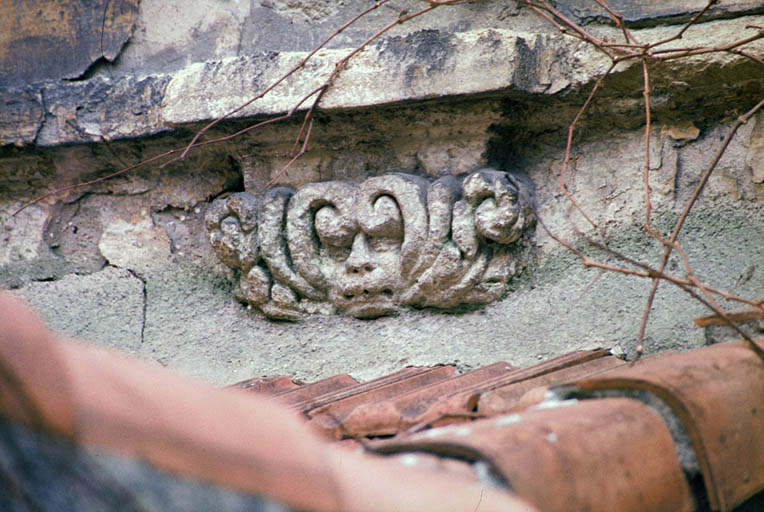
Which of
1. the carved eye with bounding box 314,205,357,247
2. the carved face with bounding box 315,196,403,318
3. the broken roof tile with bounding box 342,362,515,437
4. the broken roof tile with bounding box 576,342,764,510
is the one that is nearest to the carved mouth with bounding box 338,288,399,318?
the carved face with bounding box 315,196,403,318

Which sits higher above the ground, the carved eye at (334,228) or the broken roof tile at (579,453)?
the carved eye at (334,228)

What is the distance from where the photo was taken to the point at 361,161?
1708 millimetres

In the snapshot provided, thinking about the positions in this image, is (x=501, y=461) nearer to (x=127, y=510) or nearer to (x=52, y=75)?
(x=127, y=510)

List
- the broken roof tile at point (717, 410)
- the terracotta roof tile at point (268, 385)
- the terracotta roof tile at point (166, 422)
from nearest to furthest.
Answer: the terracotta roof tile at point (166, 422) < the broken roof tile at point (717, 410) < the terracotta roof tile at point (268, 385)

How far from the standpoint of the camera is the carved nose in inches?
63.6

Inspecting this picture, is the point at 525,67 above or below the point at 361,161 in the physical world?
above

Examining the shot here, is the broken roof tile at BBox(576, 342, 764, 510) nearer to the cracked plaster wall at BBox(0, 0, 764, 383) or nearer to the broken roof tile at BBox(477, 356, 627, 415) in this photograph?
the broken roof tile at BBox(477, 356, 627, 415)

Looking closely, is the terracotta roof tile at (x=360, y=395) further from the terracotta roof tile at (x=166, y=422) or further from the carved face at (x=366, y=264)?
the terracotta roof tile at (x=166, y=422)

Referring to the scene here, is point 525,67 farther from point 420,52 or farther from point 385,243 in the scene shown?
point 385,243

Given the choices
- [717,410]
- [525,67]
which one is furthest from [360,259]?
[717,410]

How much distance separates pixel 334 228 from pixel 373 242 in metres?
0.09

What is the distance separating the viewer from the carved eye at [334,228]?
5.34 ft

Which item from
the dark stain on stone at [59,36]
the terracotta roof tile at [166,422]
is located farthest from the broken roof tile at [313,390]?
the dark stain on stone at [59,36]

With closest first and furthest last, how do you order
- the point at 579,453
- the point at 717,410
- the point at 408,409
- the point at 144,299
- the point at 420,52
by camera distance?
the point at 579,453, the point at 717,410, the point at 408,409, the point at 420,52, the point at 144,299
